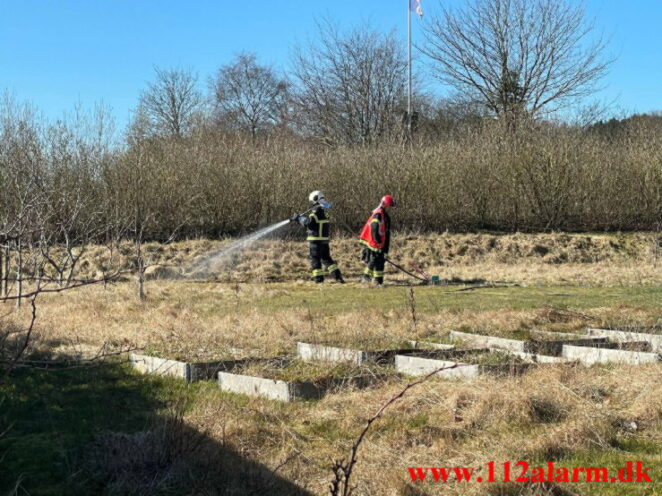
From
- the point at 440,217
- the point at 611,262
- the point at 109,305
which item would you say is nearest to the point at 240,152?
the point at 440,217

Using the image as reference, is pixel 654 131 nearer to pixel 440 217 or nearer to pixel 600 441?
pixel 440 217

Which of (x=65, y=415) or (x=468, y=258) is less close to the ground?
(x=468, y=258)

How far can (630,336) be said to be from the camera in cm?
1003

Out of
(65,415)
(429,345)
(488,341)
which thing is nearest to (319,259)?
(488,341)

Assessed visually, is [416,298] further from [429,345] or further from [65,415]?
[65,415]

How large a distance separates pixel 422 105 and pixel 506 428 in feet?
131

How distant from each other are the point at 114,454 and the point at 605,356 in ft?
18.5

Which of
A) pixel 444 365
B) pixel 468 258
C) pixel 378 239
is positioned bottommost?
pixel 444 365

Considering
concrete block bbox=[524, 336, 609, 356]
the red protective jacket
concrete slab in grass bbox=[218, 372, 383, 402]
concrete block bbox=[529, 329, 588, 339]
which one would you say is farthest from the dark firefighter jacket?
concrete slab in grass bbox=[218, 372, 383, 402]

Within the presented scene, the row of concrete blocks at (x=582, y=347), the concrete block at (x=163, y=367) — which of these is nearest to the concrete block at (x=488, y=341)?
the row of concrete blocks at (x=582, y=347)

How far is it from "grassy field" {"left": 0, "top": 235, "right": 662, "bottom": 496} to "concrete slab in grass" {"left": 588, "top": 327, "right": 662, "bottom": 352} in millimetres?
882

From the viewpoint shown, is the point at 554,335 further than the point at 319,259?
No

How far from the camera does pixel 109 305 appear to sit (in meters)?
13.1

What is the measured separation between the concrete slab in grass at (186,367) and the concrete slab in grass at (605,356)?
3.64 m
